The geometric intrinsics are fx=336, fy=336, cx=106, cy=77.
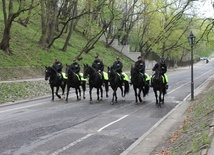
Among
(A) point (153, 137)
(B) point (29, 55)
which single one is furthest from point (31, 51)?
(A) point (153, 137)

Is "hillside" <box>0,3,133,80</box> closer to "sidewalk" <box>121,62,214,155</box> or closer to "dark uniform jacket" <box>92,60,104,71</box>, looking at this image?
"dark uniform jacket" <box>92,60,104,71</box>

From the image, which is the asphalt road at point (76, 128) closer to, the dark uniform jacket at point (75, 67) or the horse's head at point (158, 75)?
the horse's head at point (158, 75)

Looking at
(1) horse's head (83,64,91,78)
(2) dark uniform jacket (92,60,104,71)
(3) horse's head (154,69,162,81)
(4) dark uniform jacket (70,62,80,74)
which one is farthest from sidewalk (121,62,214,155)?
(4) dark uniform jacket (70,62,80,74)

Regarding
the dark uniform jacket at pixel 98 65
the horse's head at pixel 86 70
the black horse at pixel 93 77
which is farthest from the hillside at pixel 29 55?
the horse's head at pixel 86 70

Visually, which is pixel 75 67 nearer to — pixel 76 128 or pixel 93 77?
pixel 93 77

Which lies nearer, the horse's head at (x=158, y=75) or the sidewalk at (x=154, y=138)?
the sidewalk at (x=154, y=138)

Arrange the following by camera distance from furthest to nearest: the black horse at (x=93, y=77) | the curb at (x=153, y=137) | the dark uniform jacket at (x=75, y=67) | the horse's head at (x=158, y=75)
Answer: the dark uniform jacket at (x=75, y=67) < the black horse at (x=93, y=77) < the horse's head at (x=158, y=75) < the curb at (x=153, y=137)

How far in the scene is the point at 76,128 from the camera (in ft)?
37.5

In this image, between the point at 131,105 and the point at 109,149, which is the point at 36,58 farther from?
the point at 109,149

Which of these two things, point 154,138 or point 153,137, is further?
point 153,137

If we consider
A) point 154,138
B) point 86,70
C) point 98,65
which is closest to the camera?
point 154,138

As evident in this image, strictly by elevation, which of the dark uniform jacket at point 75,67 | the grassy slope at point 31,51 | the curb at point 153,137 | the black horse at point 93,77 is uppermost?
the grassy slope at point 31,51

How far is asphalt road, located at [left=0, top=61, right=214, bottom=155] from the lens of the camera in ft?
29.1

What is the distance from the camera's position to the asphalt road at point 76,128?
887 cm
